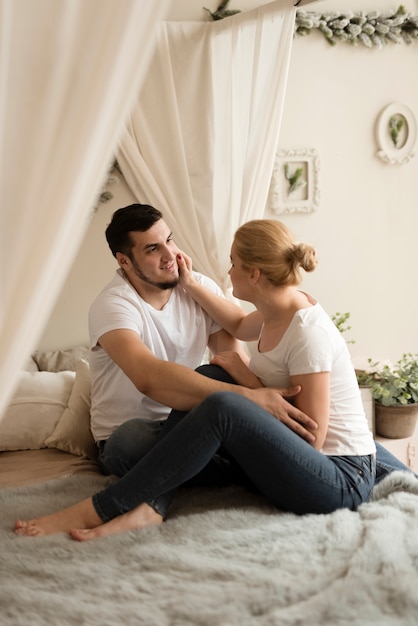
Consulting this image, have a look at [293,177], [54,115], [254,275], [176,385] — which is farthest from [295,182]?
[54,115]

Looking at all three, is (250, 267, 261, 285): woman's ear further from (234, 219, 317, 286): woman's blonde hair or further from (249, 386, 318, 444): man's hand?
(249, 386, 318, 444): man's hand

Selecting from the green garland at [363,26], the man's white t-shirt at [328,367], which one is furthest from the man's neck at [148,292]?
the green garland at [363,26]

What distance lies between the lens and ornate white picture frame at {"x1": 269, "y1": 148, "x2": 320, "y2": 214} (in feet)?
12.8

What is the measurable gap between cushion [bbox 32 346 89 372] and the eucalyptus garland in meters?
1.94

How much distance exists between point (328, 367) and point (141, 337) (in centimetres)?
73

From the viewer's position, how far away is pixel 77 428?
9.07ft

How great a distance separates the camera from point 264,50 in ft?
10.9

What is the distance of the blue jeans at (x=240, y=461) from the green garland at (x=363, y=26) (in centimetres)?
252

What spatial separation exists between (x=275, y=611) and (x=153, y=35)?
1.08 meters

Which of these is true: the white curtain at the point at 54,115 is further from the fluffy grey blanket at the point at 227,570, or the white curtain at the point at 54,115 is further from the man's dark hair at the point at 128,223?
the man's dark hair at the point at 128,223

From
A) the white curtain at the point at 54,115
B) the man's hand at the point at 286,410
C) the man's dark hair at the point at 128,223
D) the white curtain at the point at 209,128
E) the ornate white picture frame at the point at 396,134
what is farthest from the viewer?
the ornate white picture frame at the point at 396,134

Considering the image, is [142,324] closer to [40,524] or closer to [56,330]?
[40,524]

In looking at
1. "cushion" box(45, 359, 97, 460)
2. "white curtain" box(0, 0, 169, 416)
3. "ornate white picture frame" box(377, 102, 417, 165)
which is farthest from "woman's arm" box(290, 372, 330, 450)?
"ornate white picture frame" box(377, 102, 417, 165)

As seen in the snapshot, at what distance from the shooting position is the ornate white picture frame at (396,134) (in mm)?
4031
